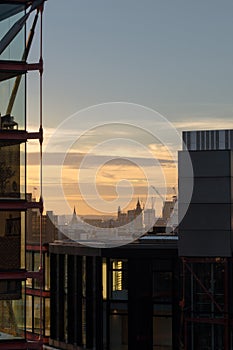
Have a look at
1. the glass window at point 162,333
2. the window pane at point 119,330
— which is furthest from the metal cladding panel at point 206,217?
the window pane at point 119,330

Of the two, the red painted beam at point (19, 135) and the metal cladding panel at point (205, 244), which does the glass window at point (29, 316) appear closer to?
the metal cladding panel at point (205, 244)

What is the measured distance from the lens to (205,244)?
173 ft

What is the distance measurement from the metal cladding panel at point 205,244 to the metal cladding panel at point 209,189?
186cm

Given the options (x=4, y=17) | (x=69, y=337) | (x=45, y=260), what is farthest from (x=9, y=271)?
(x=45, y=260)

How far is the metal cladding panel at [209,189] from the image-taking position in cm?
5272

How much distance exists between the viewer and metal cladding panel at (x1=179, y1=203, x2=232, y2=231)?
52844mm

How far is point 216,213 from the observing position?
53.0 metres

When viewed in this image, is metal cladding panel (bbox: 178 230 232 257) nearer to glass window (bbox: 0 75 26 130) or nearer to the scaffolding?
the scaffolding

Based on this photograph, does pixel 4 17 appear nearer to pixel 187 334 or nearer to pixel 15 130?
pixel 15 130

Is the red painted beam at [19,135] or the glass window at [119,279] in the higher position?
the red painted beam at [19,135]

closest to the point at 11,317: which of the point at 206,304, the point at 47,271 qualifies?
the point at 206,304

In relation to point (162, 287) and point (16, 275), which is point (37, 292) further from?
point (16, 275)

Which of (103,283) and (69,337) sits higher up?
(103,283)

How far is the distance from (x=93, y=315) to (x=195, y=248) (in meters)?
9.51
